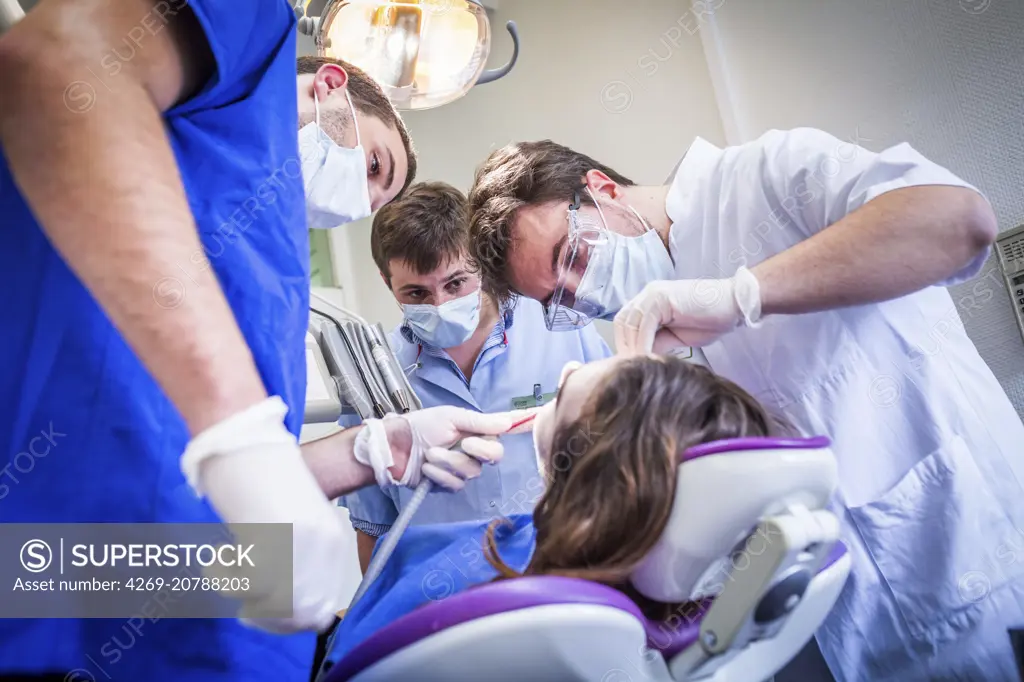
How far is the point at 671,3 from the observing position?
1.40 metres

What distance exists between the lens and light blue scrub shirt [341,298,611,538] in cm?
147

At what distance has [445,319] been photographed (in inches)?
58.7

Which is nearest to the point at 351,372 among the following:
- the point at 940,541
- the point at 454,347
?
the point at 454,347

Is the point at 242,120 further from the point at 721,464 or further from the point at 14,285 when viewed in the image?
the point at 721,464

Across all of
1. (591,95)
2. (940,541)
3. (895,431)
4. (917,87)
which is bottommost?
(940,541)

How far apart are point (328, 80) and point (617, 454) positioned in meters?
0.76

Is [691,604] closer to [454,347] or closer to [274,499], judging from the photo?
[274,499]

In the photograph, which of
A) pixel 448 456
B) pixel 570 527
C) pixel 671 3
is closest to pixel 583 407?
pixel 570 527

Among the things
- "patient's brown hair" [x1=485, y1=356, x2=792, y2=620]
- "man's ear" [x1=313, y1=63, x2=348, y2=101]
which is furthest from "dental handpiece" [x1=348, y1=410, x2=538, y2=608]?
"man's ear" [x1=313, y1=63, x2=348, y2=101]

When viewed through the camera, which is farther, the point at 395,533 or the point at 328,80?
the point at 328,80

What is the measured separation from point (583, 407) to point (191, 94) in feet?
1.77

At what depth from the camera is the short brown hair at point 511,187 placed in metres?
1.22

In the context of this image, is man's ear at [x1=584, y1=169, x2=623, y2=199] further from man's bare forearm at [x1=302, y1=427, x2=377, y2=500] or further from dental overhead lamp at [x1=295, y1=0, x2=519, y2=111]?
man's bare forearm at [x1=302, y1=427, x2=377, y2=500]

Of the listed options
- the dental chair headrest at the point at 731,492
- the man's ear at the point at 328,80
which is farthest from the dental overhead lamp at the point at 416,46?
the dental chair headrest at the point at 731,492
